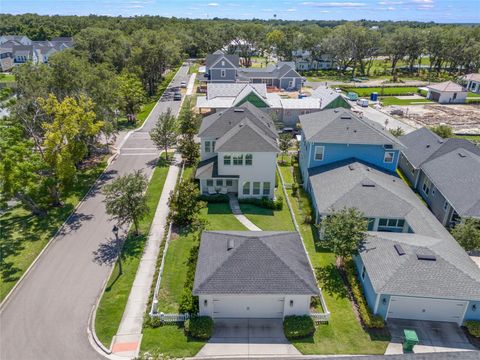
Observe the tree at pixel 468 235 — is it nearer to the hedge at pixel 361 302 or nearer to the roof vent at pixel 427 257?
the roof vent at pixel 427 257

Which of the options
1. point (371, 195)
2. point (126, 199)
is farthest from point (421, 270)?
point (126, 199)

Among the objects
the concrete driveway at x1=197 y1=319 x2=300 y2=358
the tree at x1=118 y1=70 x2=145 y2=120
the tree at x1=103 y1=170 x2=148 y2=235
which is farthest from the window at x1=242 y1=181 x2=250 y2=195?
the tree at x1=118 y1=70 x2=145 y2=120

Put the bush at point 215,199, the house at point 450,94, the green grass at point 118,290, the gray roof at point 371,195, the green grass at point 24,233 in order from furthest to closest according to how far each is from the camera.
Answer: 1. the house at point 450,94
2. the bush at point 215,199
3. the gray roof at point 371,195
4. the green grass at point 24,233
5. the green grass at point 118,290

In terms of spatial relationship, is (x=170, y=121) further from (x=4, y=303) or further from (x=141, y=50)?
(x=141, y=50)

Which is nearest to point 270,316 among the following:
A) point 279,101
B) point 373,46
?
point 279,101

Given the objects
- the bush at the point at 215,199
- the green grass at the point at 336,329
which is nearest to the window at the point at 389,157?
the green grass at the point at 336,329

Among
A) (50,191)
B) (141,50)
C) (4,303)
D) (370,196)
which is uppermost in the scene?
(141,50)

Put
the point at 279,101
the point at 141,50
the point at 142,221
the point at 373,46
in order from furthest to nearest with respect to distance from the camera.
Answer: the point at 373,46 → the point at 141,50 → the point at 279,101 → the point at 142,221
